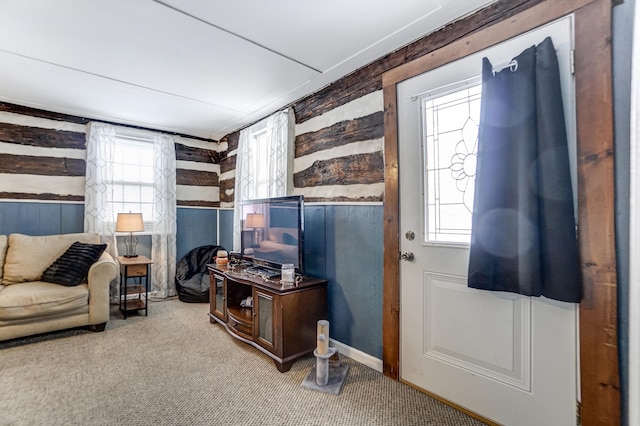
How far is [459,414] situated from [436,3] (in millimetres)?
2374

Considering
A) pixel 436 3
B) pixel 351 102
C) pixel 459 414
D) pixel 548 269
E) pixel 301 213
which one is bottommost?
pixel 459 414

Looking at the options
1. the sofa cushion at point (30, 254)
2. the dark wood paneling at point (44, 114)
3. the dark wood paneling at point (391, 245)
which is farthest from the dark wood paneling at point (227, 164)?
the dark wood paneling at point (391, 245)

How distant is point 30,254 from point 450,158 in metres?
4.03

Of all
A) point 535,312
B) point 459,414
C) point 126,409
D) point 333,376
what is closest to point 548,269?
point 535,312

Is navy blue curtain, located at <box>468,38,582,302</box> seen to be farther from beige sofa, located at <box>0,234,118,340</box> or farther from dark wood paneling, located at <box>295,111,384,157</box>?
beige sofa, located at <box>0,234,118,340</box>

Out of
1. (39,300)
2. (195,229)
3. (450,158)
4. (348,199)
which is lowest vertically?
(39,300)

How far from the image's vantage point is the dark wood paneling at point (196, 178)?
457 centimetres

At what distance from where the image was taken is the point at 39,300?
8.89ft

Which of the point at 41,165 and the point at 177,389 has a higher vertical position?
the point at 41,165

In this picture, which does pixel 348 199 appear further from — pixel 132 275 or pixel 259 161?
pixel 132 275

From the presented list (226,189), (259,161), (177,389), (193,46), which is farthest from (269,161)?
(177,389)

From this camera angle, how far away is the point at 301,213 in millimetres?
2564

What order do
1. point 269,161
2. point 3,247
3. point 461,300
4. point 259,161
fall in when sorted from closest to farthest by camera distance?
point 461,300, point 3,247, point 269,161, point 259,161

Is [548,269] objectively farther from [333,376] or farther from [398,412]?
[333,376]
